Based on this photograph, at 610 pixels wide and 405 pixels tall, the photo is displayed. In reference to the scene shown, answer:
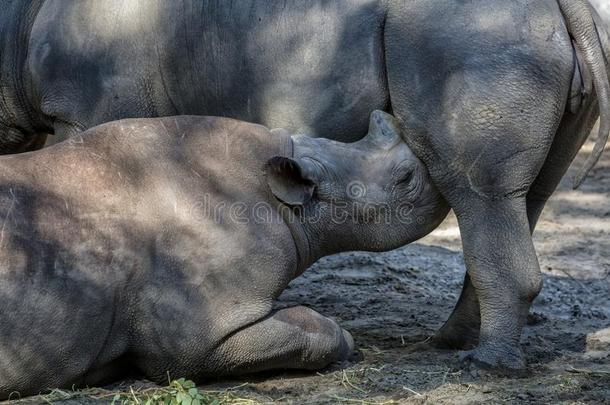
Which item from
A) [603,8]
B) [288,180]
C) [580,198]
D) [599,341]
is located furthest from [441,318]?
[603,8]

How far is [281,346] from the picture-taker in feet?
18.9

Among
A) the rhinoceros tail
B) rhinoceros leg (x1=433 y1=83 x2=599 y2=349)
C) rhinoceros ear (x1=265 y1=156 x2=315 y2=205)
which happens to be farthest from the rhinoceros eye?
the rhinoceros tail

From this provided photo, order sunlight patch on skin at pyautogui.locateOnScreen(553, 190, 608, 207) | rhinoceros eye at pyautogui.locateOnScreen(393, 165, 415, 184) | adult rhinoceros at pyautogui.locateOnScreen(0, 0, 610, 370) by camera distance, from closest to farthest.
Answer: adult rhinoceros at pyautogui.locateOnScreen(0, 0, 610, 370) → rhinoceros eye at pyautogui.locateOnScreen(393, 165, 415, 184) → sunlight patch on skin at pyautogui.locateOnScreen(553, 190, 608, 207)

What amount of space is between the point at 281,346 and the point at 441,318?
1.86 metres

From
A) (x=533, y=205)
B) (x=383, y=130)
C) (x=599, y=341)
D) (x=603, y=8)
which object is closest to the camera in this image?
(x=383, y=130)

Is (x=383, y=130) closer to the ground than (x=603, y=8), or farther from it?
closer to the ground

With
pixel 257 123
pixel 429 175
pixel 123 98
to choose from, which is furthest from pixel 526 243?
pixel 123 98

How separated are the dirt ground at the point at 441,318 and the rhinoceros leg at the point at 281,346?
0.30 feet

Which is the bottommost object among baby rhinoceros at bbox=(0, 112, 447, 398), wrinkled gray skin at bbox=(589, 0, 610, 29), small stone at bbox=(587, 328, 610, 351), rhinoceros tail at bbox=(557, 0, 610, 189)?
small stone at bbox=(587, 328, 610, 351)

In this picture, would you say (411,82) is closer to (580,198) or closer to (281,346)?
(281,346)

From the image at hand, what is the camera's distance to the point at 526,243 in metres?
5.99

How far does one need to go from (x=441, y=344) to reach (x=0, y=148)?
2.82 meters

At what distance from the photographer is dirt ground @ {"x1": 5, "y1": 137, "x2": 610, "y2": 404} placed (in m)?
5.70

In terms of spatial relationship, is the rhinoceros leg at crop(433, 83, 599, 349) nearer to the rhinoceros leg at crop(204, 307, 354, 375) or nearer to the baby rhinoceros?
the baby rhinoceros
